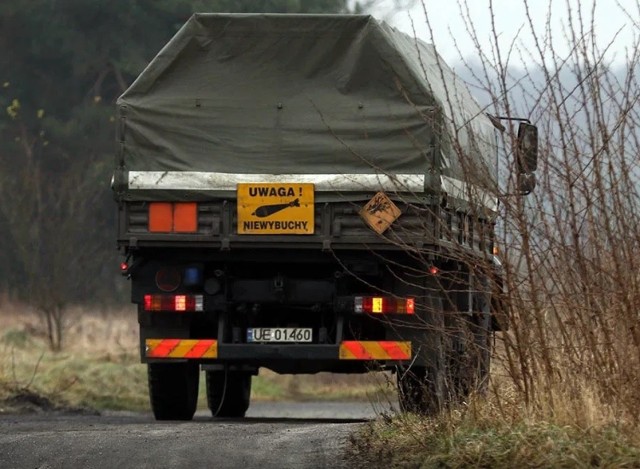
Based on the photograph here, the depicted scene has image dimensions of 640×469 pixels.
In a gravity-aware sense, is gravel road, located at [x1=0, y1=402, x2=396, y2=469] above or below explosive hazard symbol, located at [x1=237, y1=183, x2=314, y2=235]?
→ below

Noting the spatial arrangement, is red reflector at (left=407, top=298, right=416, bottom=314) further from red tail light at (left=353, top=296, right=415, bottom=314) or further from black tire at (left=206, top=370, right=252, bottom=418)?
black tire at (left=206, top=370, right=252, bottom=418)

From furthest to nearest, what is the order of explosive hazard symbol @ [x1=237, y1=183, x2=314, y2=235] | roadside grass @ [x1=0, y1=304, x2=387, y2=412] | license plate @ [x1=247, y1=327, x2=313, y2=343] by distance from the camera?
roadside grass @ [x1=0, y1=304, x2=387, y2=412]
license plate @ [x1=247, y1=327, x2=313, y2=343]
explosive hazard symbol @ [x1=237, y1=183, x2=314, y2=235]

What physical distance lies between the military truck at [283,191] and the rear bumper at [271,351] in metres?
0.01

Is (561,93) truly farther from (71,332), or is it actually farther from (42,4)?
(42,4)

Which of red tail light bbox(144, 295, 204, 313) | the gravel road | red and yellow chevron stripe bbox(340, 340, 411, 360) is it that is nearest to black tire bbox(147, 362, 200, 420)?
red tail light bbox(144, 295, 204, 313)

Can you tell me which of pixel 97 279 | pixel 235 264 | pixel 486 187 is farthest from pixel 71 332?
pixel 486 187

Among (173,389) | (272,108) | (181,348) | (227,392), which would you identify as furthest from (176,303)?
(227,392)

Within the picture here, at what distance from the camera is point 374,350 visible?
563 inches

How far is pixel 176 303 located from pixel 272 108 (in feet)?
5.62

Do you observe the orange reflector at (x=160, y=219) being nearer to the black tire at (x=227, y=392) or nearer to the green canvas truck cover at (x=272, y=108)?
the green canvas truck cover at (x=272, y=108)

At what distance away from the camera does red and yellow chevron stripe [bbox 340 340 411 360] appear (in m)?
14.3

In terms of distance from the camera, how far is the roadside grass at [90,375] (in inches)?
891

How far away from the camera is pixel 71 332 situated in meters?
34.6

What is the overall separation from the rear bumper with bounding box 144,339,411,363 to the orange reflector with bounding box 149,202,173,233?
1.03 metres
